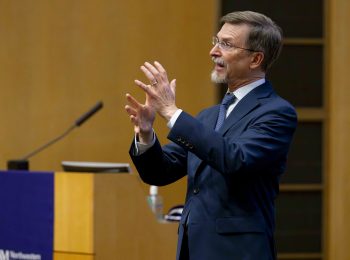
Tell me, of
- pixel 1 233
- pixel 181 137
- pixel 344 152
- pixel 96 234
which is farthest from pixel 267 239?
pixel 344 152

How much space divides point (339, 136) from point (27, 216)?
3017 millimetres

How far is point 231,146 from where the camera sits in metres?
2.90

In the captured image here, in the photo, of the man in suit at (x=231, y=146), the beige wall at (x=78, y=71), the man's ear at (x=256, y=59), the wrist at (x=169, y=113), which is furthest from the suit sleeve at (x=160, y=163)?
the beige wall at (x=78, y=71)

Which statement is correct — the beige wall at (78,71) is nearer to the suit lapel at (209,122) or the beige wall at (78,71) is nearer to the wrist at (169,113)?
the suit lapel at (209,122)

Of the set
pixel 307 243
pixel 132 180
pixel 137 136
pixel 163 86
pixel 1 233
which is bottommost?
pixel 307 243

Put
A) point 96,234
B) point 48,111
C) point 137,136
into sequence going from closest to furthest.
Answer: point 137,136
point 96,234
point 48,111

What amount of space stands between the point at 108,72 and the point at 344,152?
6.46ft

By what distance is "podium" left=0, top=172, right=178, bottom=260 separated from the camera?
4.34 m

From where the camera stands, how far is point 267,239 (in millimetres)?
3051

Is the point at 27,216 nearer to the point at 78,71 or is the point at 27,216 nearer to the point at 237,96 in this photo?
the point at 237,96

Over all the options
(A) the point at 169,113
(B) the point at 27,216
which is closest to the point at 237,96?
(A) the point at 169,113

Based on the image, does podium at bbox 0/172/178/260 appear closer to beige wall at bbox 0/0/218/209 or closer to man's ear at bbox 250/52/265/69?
man's ear at bbox 250/52/265/69

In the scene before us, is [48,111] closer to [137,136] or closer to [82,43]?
[82,43]

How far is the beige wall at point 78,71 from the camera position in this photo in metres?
6.54
